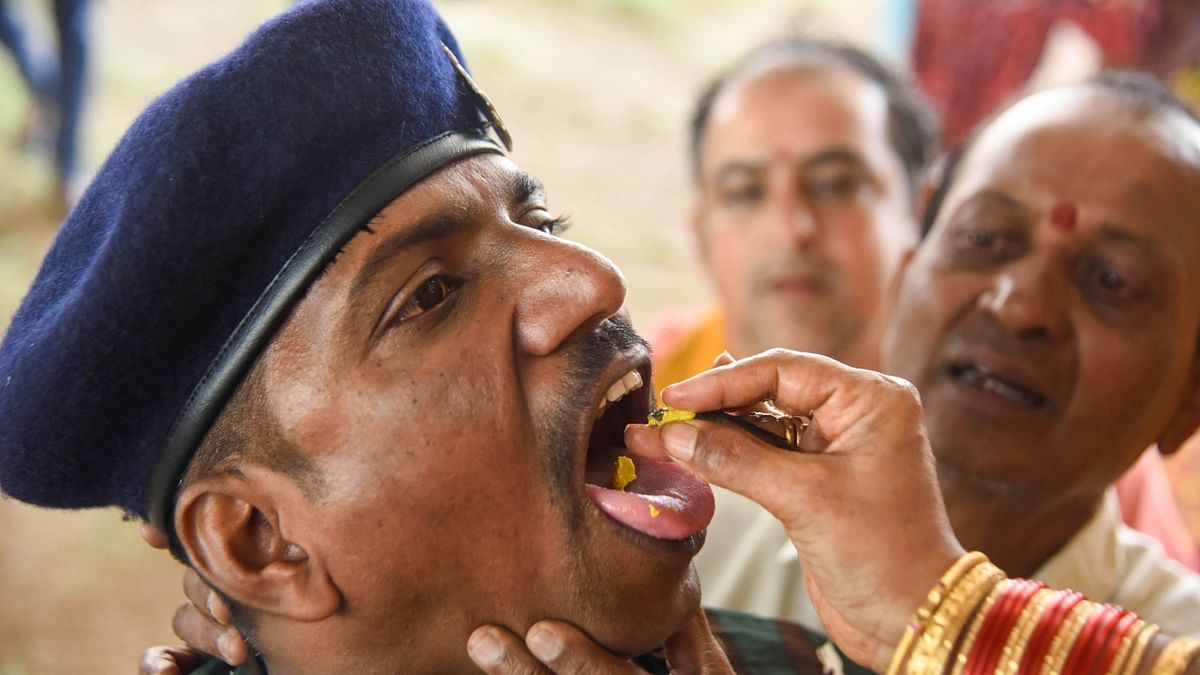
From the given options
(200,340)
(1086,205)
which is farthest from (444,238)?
(1086,205)

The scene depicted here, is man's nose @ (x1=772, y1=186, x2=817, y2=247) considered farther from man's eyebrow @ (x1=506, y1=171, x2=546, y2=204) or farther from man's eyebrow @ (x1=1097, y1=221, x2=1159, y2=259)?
man's eyebrow @ (x1=506, y1=171, x2=546, y2=204)

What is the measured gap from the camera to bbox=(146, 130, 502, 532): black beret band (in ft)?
4.58

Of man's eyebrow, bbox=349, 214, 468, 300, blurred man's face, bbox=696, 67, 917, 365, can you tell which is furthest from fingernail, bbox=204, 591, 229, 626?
blurred man's face, bbox=696, 67, 917, 365

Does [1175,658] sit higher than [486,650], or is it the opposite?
[1175,658]

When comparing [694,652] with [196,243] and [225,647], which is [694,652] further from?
[196,243]

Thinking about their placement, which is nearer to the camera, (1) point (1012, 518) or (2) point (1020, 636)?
(2) point (1020, 636)

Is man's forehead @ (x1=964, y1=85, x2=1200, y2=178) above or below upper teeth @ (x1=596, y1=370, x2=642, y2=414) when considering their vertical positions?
above

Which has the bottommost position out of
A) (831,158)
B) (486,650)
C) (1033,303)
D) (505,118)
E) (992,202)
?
(505,118)

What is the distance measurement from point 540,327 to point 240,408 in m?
0.39

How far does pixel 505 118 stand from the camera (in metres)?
5.16

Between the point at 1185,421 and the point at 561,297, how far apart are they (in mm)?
1542

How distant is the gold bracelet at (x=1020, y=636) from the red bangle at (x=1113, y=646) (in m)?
0.08

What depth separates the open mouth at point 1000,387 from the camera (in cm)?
212

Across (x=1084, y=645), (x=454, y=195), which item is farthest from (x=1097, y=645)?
(x=454, y=195)
